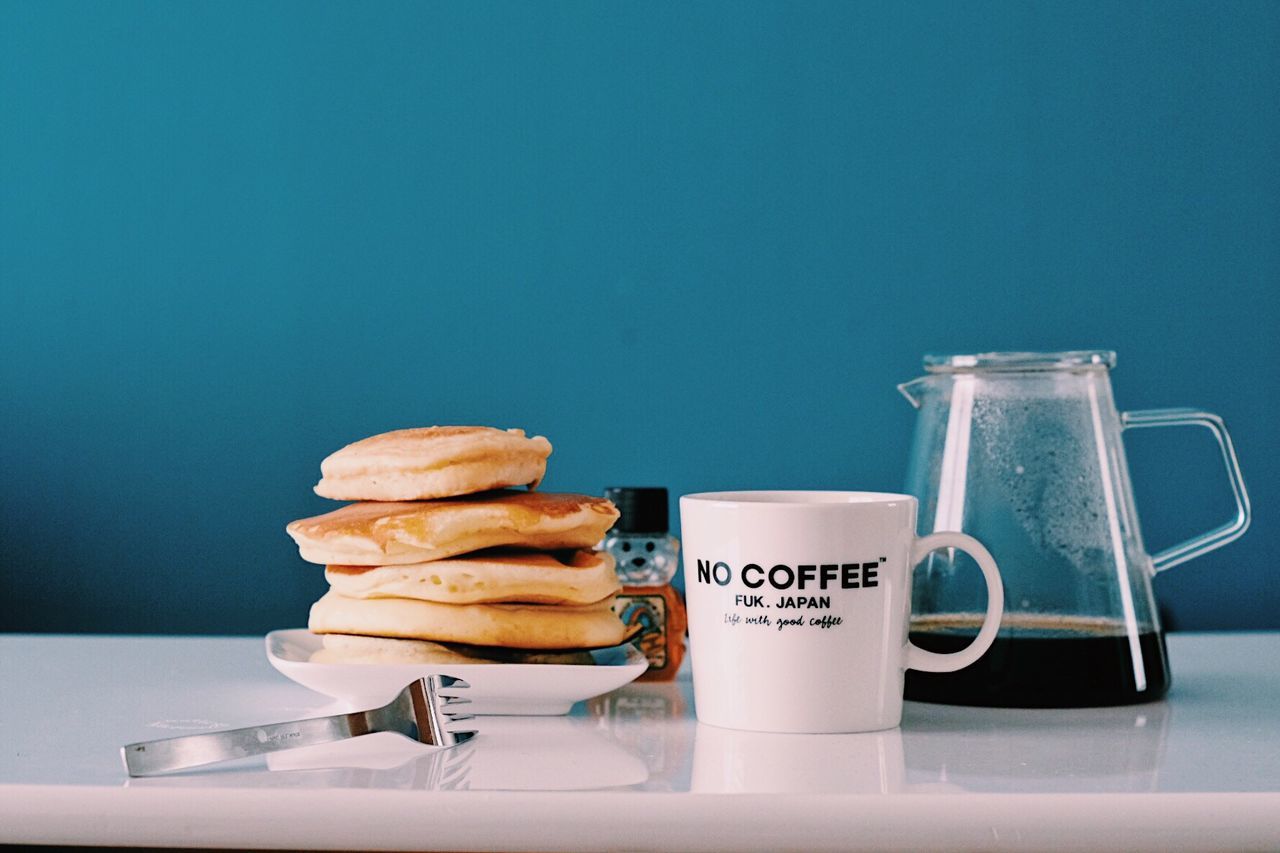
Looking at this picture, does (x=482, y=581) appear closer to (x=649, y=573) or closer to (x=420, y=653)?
(x=420, y=653)

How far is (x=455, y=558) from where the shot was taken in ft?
2.33

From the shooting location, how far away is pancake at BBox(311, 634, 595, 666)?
2.32 feet

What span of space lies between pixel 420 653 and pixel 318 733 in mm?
86

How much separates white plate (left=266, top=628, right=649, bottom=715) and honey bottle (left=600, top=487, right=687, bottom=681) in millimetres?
151

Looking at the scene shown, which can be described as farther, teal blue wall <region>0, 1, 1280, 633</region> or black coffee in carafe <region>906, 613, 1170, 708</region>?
teal blue wall <region>0, 1, 1280, 633</region>

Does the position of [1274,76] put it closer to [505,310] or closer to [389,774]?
[505,310]

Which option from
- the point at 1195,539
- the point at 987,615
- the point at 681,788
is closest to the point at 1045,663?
the point at 987,615

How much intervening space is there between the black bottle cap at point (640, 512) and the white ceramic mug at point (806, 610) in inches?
8.2

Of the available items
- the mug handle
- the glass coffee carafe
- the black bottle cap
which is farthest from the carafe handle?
the black bottle cap

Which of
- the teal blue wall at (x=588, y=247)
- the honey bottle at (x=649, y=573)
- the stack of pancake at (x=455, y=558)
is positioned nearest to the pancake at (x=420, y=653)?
the stack of pancake at (x=455, y=558)

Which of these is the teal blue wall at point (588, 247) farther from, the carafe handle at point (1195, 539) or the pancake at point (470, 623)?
the pancake at point (470, 623)

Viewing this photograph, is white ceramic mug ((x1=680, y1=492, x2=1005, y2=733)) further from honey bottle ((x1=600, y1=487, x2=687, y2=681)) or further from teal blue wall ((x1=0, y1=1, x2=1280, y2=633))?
teal blue wall ((x1=0, y1=1, x2=1280, y2=633))

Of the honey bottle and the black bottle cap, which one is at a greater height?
the black bottle cap

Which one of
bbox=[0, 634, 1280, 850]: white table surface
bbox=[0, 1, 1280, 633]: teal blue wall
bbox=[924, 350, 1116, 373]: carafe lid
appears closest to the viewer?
bbox=[0, 634, 1280, 850]: white table surface
